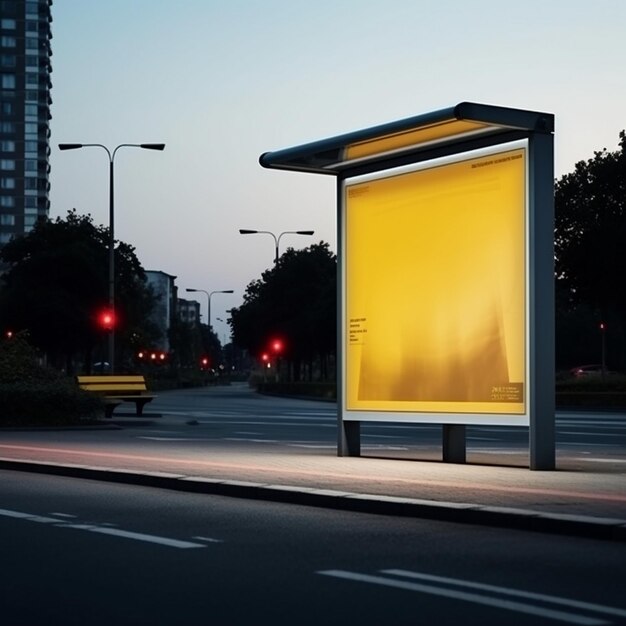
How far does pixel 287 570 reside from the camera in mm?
9258

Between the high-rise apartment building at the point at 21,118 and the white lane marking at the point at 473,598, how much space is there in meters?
192

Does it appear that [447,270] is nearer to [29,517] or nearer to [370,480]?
[370,480]

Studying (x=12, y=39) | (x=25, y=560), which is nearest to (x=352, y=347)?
(x=25, y=560)

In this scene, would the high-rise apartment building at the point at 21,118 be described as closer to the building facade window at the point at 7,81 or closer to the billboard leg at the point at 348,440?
the building facade window at the point at 7,81

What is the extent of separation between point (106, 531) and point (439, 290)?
26.8 ft

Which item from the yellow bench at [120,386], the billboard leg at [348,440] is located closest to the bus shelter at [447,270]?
the billboard leg at [348,440]

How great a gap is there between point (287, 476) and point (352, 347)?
4.66 metres

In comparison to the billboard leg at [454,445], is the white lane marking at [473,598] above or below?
below

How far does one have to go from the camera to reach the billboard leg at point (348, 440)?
797 inches

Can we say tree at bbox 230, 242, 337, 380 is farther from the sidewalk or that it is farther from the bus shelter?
the bus shelter

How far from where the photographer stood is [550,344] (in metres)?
17.3

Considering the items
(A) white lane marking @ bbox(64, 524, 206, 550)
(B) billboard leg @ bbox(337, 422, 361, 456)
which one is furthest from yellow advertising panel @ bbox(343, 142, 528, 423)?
(A) white lane marking @ bbox(64, 524, 206, 550)

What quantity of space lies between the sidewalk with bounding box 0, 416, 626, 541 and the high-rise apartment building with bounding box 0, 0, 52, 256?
7008 inches

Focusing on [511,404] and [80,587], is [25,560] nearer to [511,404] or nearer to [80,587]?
[80,587]
